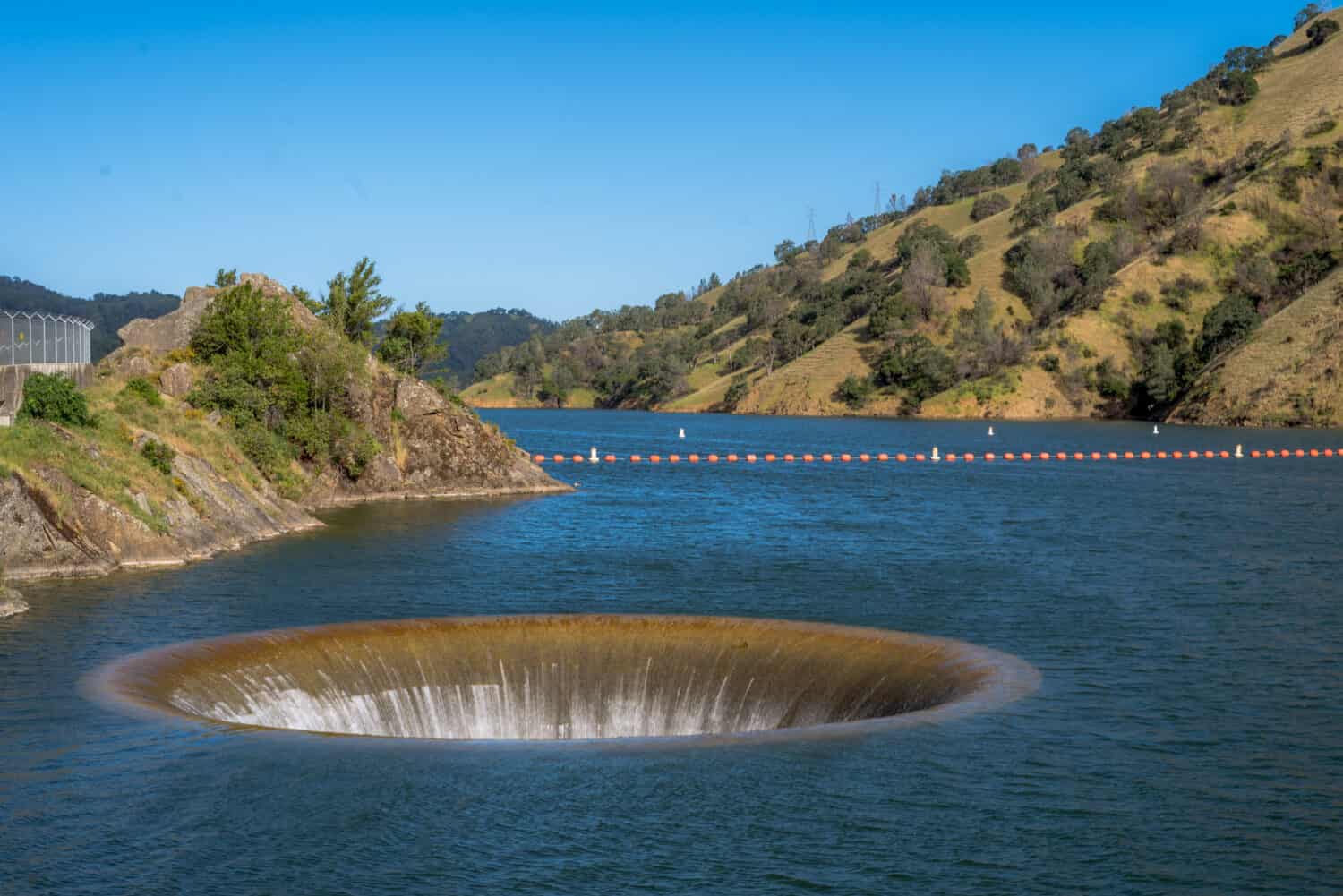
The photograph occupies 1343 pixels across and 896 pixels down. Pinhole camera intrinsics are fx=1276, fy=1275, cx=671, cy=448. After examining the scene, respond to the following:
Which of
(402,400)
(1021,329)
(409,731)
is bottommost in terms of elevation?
(409,731)

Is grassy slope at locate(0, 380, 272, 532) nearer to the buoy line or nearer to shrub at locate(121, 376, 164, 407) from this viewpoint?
shrub at locate(121, 376, 164, 407)

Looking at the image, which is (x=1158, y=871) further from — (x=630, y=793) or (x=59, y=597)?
(x=59, y=597)

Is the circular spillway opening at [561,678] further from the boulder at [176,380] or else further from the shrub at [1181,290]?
the shrub at [1181,290]

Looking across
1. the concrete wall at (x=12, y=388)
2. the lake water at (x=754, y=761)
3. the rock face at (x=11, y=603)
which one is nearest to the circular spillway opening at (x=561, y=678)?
the lake water at (x=754, y=761)

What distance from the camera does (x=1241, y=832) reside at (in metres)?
18.9

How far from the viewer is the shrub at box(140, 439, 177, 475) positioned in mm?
47281

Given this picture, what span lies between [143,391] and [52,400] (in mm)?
10005

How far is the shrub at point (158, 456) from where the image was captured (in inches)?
1861

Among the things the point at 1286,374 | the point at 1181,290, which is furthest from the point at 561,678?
the point at 1181,290

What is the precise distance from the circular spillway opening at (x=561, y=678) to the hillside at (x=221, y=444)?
1418 cm

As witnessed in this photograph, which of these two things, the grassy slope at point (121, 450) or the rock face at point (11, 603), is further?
the grassy slope at point (121, 450)

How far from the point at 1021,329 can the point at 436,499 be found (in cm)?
13796

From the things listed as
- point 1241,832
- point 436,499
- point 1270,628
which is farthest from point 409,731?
point 436,499

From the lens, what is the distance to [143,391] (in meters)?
55.1
